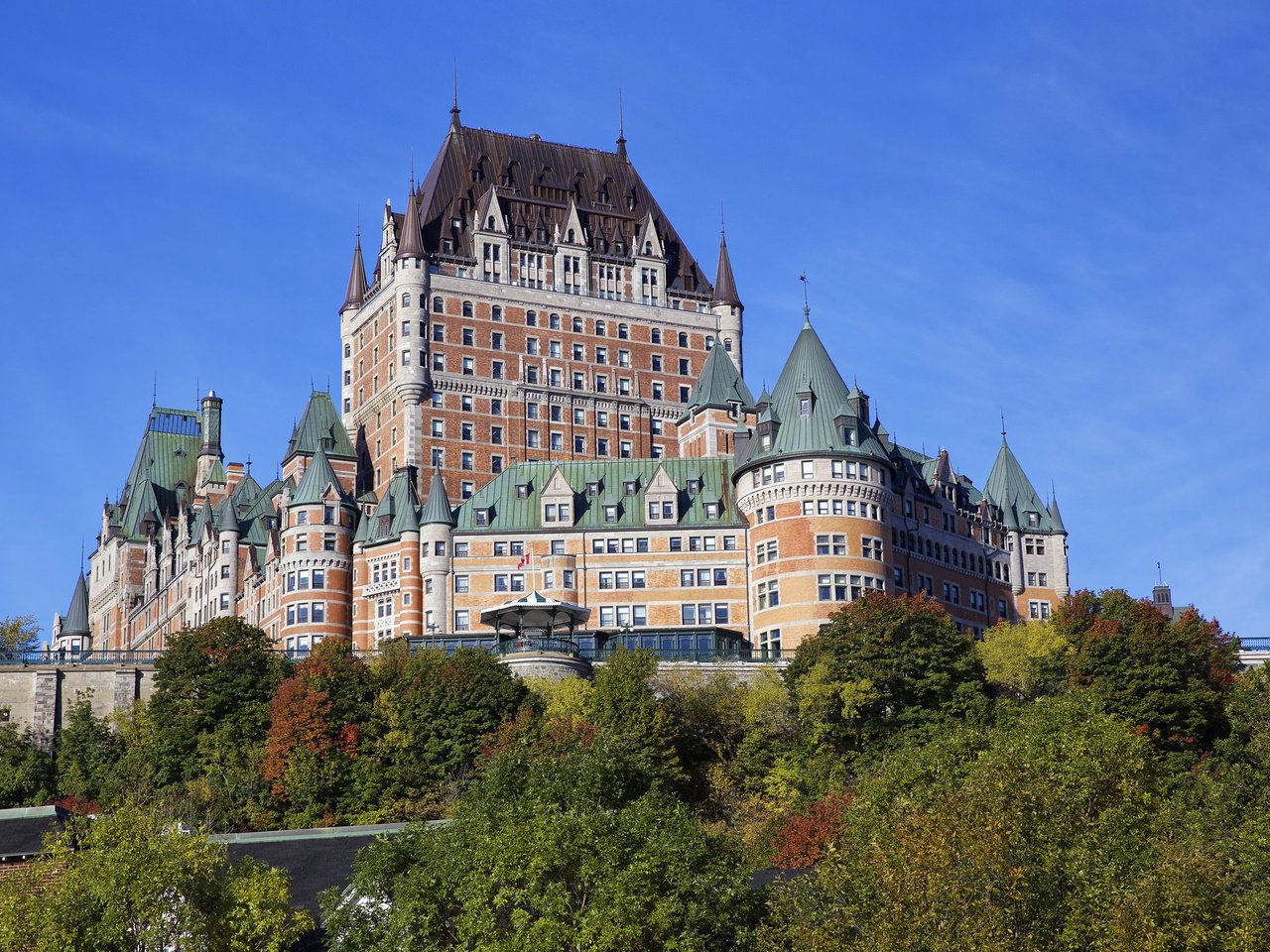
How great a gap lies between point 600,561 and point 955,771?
197 feet

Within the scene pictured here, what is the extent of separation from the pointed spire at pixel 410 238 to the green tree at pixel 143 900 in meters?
99.9

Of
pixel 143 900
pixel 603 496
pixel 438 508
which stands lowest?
pixel 143 900

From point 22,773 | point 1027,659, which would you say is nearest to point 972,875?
point 1027,659

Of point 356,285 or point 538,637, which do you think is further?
point 356,285

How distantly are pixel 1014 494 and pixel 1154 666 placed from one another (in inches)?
1998

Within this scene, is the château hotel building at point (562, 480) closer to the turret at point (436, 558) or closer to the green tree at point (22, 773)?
the turret at point (436, 558)

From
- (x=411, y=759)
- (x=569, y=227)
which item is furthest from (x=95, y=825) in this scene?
(x=569, y=227)

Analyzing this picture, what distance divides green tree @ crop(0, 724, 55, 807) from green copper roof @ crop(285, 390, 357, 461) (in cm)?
4553

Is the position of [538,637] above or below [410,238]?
below

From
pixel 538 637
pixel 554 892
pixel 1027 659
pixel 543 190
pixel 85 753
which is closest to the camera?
pixel 554 892

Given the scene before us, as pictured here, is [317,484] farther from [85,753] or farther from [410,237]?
[85,753]

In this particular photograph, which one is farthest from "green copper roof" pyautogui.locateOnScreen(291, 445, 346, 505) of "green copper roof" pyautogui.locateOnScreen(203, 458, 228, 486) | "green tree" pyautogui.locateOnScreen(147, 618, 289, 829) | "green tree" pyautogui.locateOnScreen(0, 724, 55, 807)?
"green copper roof" pyautogui.locateOnScreen(203, 458, 228, 486)

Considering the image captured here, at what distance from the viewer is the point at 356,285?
179 m

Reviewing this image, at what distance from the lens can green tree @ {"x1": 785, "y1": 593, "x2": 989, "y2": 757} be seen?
364ft
